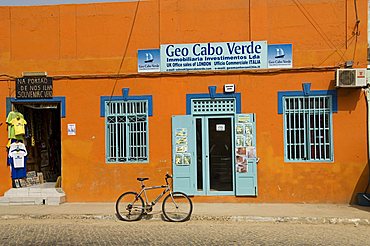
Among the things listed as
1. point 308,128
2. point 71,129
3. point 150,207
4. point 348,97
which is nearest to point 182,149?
point 150,207

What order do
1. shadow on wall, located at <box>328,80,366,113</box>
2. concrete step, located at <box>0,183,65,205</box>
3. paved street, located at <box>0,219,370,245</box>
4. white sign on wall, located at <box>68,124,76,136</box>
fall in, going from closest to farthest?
paved street, located at <box>0,219,370,245</box> → shadow on wall, located at <box>328,80,366,113</box> → concrete step, located at <box>0,183,65,205</box> → white sign on wall, located at <box>68,124,76,136</box>

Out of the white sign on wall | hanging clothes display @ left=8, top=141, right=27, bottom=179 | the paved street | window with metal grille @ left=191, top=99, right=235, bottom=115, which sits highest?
window with metal grille @ left=191, top=99, right=235, bottom=115

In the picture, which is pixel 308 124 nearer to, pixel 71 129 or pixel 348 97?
pixel 348 97

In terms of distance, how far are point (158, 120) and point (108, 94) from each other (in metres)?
1.56

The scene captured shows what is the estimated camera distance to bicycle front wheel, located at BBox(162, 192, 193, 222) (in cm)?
952

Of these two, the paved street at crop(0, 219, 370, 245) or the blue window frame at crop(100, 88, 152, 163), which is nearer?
the paved street at crop(0, 219, 370, 245)

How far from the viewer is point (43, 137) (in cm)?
1370

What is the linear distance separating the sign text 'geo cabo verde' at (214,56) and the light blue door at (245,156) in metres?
1.40

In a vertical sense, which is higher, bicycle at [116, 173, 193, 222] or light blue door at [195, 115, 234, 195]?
light blue door at [195, 115, 234, 195]

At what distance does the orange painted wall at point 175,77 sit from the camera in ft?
36.1

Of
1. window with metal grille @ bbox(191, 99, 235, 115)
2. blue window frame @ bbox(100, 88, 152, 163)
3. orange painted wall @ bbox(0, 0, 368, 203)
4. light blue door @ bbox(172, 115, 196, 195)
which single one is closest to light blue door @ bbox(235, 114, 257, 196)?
orange painted wall @ bbox(0, 0, 368, 203)

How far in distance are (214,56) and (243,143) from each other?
7.96 ft

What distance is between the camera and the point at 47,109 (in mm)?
13594

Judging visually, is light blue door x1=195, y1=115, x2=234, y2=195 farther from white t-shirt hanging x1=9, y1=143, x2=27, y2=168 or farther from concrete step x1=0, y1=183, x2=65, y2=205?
white t-shirt hanging x1=9, y1=143, x2=27, y2=168
